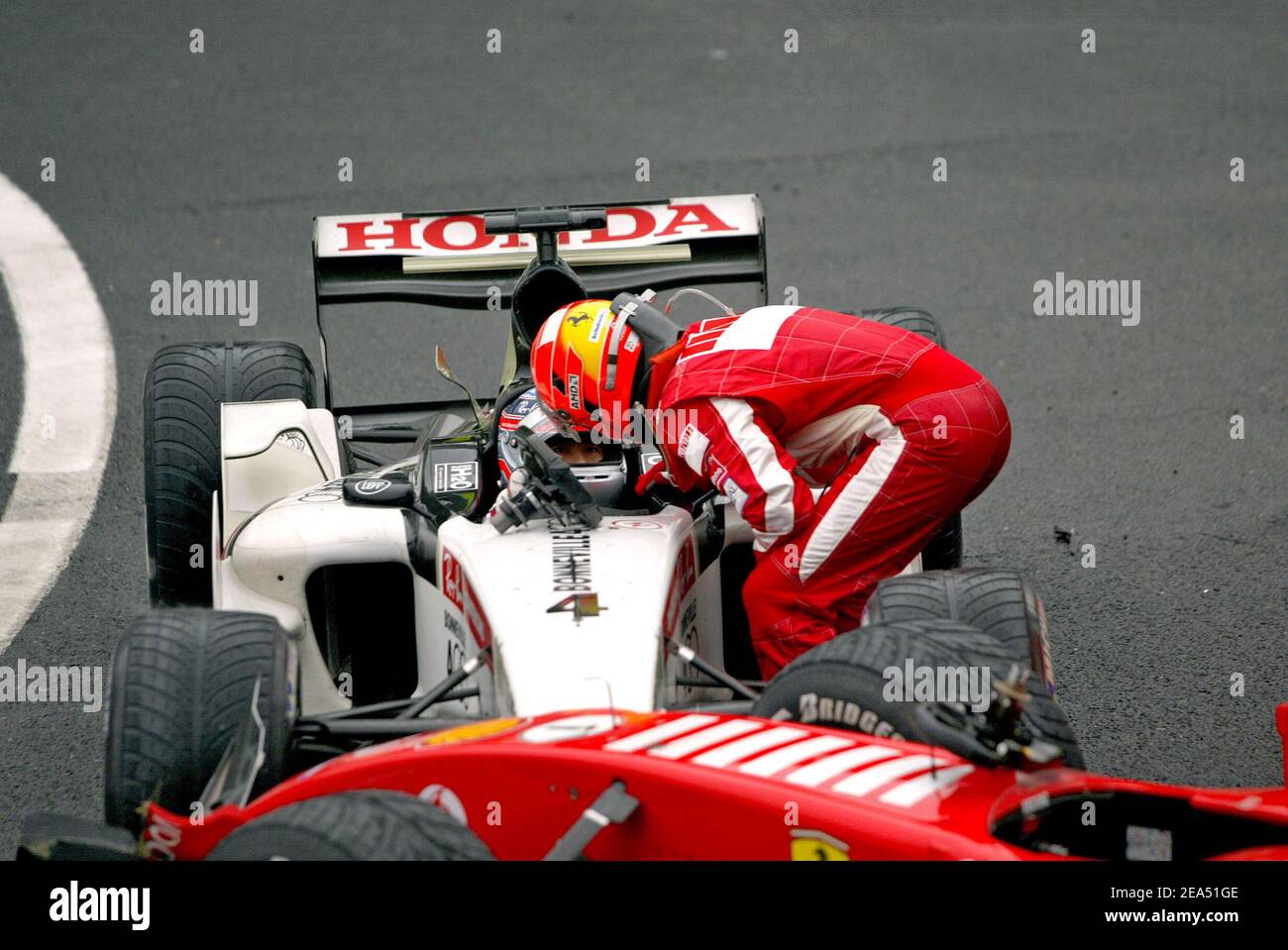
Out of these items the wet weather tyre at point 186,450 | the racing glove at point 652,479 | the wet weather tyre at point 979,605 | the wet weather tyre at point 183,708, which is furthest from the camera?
the wet weather tyre at point 186,450

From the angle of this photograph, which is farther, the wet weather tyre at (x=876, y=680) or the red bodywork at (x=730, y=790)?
the wet weather tyre at (x=876, y=680)

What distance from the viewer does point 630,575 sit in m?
4.35

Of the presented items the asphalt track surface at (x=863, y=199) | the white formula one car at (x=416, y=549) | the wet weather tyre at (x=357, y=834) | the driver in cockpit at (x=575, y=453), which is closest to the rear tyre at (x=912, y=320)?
the white formula one car at (x=416, y=549)

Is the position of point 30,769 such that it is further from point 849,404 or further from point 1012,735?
point 1012,735

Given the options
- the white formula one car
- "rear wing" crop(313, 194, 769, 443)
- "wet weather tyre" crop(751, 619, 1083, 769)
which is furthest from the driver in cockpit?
"wet weather tyre" crop(751, 619, 1083, 769)

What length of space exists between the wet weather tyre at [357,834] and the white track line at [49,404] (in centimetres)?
349

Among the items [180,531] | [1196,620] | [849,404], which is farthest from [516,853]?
[1196,620]

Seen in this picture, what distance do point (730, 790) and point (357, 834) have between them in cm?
69

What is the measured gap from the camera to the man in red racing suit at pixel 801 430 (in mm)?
4766

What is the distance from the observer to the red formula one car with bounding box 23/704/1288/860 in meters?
3.16

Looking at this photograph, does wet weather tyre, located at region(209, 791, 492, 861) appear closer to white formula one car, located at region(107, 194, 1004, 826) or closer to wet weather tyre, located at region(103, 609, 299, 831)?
white formula one car, located at region(107, 194, 1004, 826)

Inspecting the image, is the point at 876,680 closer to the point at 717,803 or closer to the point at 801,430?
the point at 717,803

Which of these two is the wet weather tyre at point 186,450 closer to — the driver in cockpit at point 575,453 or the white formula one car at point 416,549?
the white formula one car at point 416,549
